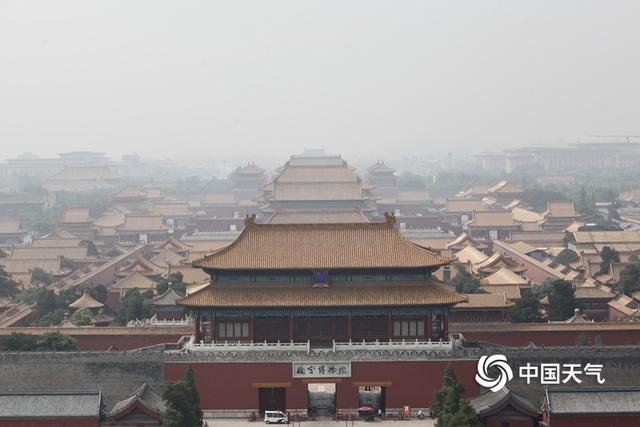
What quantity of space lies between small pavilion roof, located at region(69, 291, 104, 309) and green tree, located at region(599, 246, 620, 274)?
23.0 meters

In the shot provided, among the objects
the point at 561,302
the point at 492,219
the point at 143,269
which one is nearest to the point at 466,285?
the point at 561,302

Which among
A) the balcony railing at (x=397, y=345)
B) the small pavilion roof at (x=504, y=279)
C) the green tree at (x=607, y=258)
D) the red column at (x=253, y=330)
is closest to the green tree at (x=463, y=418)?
the balcony railing at (x=397, y=345)

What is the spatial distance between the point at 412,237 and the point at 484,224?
7.72 metres

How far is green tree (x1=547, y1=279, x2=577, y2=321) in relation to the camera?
42.2 m

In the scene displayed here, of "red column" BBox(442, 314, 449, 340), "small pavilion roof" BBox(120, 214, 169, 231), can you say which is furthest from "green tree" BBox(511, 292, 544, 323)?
"small pavilion roof" BBox(120, 214, 169, 231)

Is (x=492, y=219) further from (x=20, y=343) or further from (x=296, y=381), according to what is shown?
(x=20, y=343)

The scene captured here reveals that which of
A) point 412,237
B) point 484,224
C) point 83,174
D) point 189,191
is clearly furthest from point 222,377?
point 83,174

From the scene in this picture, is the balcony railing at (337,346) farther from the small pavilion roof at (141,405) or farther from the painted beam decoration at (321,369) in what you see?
the small pavilion roof at (141,405)

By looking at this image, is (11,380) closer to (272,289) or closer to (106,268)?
(272,289)

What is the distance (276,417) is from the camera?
32.0 metres

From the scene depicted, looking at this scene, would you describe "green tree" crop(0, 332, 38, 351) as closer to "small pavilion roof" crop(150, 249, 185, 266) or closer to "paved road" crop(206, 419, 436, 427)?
"paved road" crop(206, 419, 436, 427)

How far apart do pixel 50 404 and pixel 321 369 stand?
770cm

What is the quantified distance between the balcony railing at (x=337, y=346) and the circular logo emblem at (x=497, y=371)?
4.14 ft

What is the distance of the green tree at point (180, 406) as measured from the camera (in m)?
27.8
